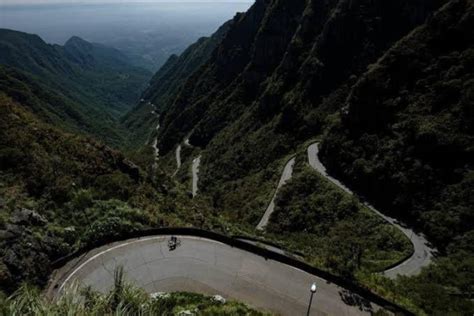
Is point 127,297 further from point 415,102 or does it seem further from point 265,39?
point 265,39

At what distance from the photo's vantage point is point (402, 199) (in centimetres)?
5159

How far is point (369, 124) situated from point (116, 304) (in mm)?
61863

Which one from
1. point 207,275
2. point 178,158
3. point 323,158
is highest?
point 207,275

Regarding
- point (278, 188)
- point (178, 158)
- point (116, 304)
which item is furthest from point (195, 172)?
point (116, 304)

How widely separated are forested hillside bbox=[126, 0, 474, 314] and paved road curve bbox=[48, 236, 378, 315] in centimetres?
388

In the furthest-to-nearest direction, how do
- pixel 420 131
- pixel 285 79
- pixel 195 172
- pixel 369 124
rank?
1. pixel 195 172
2. pixel 285 79
3. pixel 369 124
4. pixel 420 131

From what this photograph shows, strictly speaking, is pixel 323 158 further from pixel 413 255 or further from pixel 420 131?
pixel 413 255

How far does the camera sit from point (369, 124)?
218ft

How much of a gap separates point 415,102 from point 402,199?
18.3 meters

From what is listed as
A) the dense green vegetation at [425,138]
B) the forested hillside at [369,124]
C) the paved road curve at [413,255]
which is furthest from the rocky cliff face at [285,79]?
the paved road curve at [413,255]

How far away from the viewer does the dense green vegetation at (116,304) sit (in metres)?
8.82

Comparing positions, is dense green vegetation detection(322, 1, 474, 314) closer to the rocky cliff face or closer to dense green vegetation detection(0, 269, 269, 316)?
the rocky cliff face

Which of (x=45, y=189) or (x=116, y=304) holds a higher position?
(x=116, y=304)

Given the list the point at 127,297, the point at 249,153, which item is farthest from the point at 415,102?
the point at 127,297
